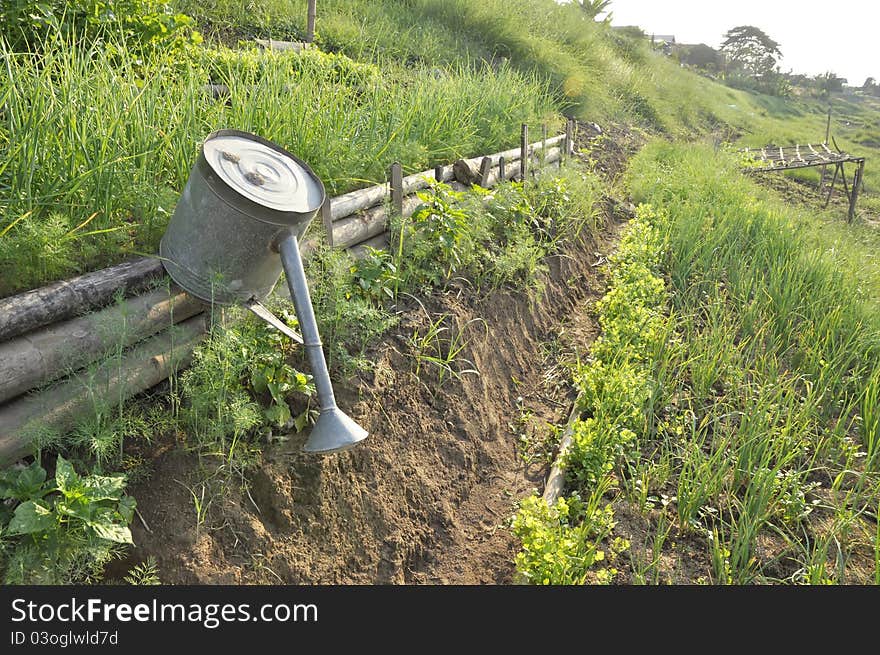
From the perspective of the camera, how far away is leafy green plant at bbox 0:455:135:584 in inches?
77.4

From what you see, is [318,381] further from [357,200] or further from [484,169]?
[484,169]

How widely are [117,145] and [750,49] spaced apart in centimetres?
6495

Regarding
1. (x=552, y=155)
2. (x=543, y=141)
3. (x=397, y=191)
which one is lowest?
(x=552, y=155)

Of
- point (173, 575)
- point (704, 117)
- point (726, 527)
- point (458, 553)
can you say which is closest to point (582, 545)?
point (458, 553)

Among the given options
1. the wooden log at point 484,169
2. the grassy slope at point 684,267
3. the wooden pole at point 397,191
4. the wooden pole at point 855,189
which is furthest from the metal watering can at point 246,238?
the wooden pole at point 855,189

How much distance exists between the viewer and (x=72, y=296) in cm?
255

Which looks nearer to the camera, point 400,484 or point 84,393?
point 84,393

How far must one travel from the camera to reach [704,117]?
22.5 metres

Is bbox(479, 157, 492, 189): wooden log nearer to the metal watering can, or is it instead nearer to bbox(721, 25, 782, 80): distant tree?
the metal watering can

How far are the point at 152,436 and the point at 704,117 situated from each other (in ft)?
77.6

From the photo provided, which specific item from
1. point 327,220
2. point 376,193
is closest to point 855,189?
point 376,193

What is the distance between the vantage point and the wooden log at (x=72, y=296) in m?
2.36

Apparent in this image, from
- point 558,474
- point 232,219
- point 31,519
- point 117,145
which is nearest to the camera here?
point 31,519

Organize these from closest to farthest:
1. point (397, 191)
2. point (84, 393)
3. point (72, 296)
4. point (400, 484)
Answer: point (84, 393)
point (72, 296)
point (400, 484)
point (397, 191)
